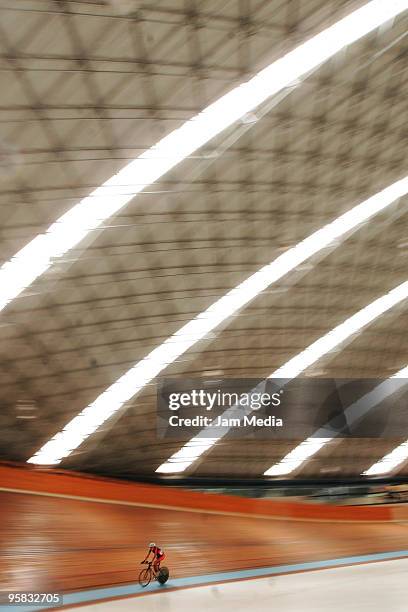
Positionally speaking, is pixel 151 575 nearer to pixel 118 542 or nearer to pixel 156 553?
pixel 156 553

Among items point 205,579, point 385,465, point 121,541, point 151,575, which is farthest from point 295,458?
point 151,575

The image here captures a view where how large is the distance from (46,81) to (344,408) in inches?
471

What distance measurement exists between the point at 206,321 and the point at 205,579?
10.8 m

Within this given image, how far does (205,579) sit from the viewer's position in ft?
64.4

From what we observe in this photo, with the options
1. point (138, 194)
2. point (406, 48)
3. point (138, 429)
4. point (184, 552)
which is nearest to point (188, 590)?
point (184, 552)

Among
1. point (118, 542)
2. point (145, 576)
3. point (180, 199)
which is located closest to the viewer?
point (145, 576)

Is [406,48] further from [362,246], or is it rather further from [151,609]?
[151,609]

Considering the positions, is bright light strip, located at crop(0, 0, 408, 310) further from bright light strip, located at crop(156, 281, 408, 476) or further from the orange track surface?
bright light strip, located at crop(156, 281, 408, 476)

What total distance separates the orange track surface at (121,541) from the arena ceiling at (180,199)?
400cm

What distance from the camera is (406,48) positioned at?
17.6 meters

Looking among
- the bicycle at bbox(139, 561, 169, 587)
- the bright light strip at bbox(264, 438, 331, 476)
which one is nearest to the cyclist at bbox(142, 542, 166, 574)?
the bicycle at bbox(139, 561, 169, 587)

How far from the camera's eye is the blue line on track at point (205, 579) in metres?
15.1

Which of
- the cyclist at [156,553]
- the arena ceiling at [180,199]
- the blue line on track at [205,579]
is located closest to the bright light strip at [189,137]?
the arena ceiling at [180,199]

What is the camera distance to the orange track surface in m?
17.0
